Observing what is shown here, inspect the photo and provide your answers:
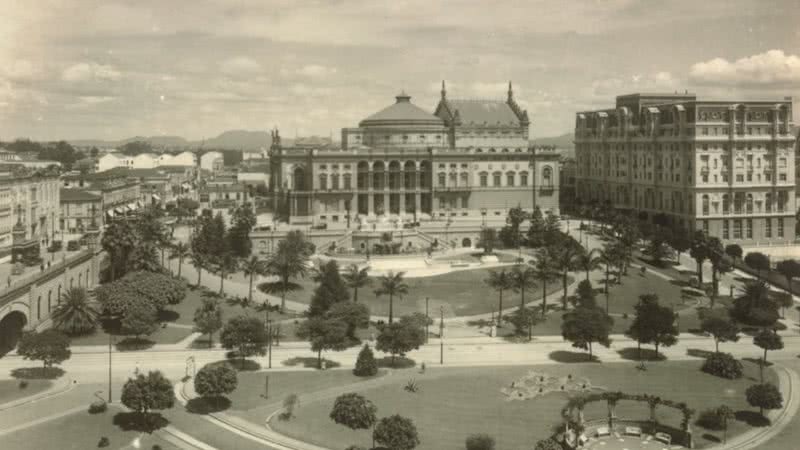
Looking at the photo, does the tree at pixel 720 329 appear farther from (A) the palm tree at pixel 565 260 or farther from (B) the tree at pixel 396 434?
(B) the tree at pixel 396 434

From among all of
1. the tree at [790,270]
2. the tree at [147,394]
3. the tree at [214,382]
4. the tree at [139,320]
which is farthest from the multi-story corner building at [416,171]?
the tree at [147,394]

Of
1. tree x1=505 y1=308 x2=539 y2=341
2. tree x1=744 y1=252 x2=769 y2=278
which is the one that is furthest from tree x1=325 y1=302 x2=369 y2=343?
tree x1=744 y1=252 x2=769 y2=278

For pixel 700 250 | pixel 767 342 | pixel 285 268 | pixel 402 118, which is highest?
pixel 402 118

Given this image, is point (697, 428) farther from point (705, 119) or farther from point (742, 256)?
point (705, 119)

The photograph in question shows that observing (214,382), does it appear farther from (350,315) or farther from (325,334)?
(350,315)

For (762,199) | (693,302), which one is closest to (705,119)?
(762,199)

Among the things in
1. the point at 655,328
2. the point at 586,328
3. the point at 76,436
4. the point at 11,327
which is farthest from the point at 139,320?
the point at 655,328
